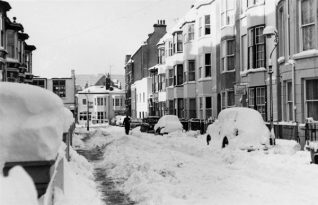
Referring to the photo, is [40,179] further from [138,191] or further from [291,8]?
[291,8]

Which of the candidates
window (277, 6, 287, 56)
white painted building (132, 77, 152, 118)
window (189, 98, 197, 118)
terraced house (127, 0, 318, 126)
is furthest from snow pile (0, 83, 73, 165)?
white painted building (132, 77, 152, 118)

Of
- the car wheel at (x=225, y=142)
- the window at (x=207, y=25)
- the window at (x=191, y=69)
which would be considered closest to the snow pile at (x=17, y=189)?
the car wheel at (x=225, y=142)

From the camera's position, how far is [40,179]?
3.94 m

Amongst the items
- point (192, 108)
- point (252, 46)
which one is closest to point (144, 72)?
point (192, 108)

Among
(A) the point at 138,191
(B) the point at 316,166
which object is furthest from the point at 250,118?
(A) the point at 138,191

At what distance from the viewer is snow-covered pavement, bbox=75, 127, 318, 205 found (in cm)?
812

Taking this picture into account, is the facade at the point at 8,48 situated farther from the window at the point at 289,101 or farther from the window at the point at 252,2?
the window at the point at 289,101

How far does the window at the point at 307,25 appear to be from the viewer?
62.5 feet

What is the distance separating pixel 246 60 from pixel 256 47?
1.41 metres

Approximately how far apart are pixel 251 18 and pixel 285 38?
408 centimetres

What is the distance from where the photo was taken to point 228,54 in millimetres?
31094

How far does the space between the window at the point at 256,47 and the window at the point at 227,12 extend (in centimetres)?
509

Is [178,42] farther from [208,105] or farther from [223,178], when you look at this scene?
[223,178]

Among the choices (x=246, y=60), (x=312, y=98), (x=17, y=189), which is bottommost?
(x=17, y=189)
